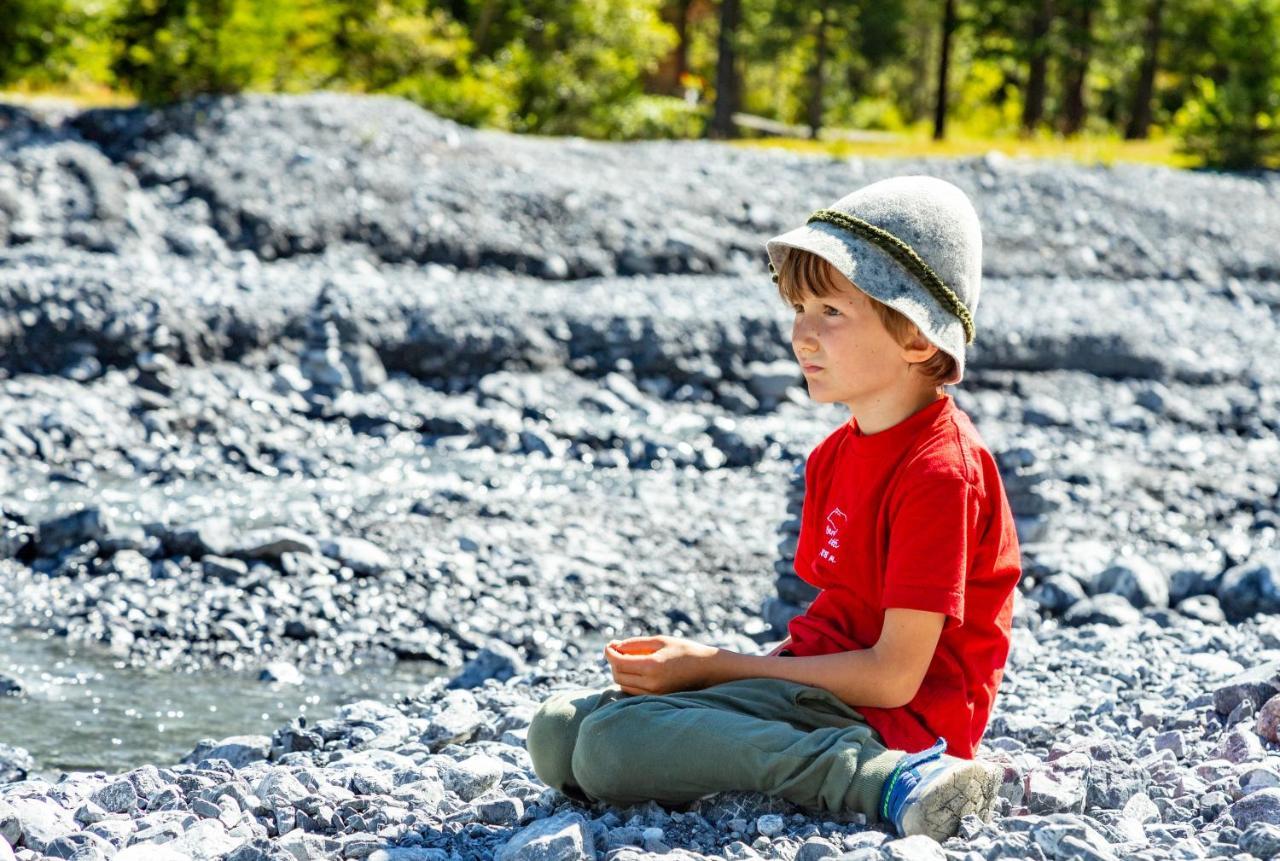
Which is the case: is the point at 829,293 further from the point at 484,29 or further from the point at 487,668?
the point at 484,29

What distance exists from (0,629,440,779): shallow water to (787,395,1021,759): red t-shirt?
8.89 ft

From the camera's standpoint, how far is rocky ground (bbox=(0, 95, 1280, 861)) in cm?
332

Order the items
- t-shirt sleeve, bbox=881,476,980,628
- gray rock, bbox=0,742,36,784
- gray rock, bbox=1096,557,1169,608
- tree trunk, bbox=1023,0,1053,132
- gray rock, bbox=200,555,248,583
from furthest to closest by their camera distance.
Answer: tree trunk, bbox=1023,0,1053,132
gray rock, bbox=200,555,248,583
gray rock, bbox=1096,557,1169,608
gray rock, bbox=0,742,36,784
t-shirt sleeve, bbox=881,476,980,628

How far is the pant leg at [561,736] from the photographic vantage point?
10.5 feet

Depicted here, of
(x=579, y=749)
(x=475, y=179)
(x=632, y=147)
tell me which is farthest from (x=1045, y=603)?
(x=632, y=147)

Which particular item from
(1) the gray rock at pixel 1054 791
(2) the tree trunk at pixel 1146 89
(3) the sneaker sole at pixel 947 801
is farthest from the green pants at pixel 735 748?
(2) the tree trunk at pixel 1146 89

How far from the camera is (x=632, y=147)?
1781 centimetres

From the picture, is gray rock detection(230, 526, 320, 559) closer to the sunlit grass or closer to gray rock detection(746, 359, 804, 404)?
gray rock detection(746, 359, 804, 404)

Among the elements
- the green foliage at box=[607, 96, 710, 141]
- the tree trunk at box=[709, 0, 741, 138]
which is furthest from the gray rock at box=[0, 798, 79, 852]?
the tree trunk at box=[709, 0, 741, 138]

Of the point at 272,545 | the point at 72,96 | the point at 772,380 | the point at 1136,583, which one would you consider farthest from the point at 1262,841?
the point at 72,96

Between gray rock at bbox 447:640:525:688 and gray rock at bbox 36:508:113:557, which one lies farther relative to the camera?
gray rock at bbox 36:508:113:557

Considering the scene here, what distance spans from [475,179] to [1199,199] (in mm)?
9447

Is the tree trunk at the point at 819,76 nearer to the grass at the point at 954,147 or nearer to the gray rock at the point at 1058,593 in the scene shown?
the grass at the point at 954,147

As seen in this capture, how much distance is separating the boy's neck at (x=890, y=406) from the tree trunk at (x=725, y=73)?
2242 centimetres
